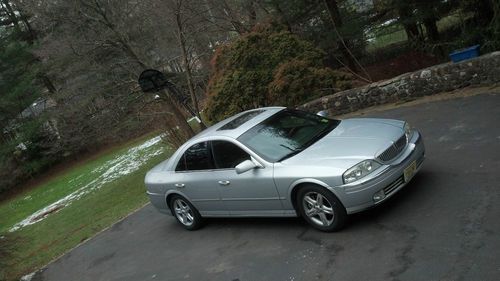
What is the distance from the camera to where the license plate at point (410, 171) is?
6.13 metres

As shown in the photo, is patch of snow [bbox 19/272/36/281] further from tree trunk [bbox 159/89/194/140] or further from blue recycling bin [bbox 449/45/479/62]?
blue recycling bin [bbox 449/45/479/62]

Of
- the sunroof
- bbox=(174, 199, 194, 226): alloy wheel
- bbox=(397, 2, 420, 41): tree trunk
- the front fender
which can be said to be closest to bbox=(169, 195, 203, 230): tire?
bbox=(174, 199, 194, 226): alloy wheel

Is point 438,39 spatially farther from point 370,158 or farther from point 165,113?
point 370,158

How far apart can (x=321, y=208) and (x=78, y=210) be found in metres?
11.7

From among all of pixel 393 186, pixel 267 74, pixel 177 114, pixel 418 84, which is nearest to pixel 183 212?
pixel 393 186

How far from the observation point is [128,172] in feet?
66.2

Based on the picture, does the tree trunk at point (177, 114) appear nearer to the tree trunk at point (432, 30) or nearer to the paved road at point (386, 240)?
the paved road at point (386, 240)

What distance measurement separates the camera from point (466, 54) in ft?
36.0

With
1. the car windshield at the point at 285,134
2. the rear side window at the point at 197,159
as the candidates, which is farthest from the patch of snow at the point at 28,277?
the car windshield at the point at 285,134

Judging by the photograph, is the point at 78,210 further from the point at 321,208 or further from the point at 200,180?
the point at 321,208

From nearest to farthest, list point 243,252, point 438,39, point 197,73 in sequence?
point 243,252
point 438,39
point 197,73

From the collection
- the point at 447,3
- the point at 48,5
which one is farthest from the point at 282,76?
the point at 48,5

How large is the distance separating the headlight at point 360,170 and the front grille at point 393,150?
14 cm

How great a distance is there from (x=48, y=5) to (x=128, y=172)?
23.6 feet
